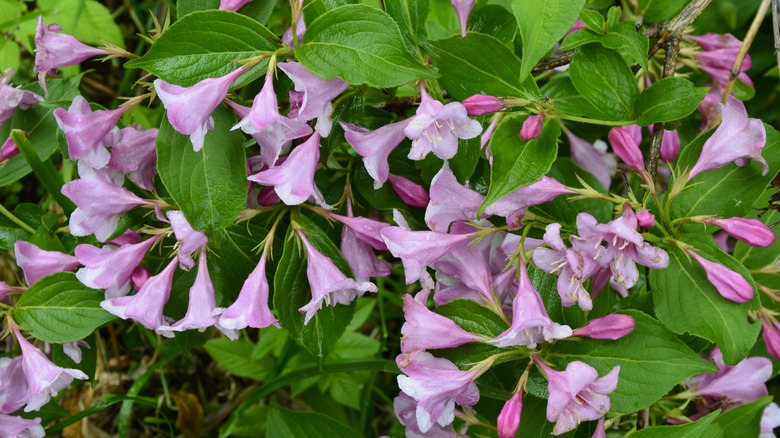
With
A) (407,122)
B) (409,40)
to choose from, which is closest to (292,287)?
(407,122)

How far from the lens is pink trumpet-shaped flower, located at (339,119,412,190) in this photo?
137cm

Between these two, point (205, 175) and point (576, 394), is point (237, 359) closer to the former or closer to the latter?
point (205, 175)

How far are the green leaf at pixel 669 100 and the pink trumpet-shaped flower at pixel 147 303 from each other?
1.11m

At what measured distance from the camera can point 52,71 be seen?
1551mm

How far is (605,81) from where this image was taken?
1.48m

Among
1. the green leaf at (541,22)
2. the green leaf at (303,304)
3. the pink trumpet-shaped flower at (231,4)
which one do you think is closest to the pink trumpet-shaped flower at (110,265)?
the green leaf at (303,304)

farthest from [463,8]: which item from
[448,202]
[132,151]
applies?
[132,151]

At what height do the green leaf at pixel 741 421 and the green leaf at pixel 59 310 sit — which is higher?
the green leaf at pixel 59 310

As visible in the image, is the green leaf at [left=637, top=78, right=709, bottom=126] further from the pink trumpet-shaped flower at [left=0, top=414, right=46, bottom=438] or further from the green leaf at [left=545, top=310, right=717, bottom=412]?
the pink trumpet-shaped flower at [left=0, top=414, right=46, bottom=438]

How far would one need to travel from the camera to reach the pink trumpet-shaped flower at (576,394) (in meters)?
1.21

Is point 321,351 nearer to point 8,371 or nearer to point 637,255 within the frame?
point 637,255

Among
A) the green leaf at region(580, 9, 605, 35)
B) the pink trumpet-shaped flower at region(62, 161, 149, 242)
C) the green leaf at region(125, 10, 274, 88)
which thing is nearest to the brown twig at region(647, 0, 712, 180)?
the green leaf at region(580, 9, 605, 35)

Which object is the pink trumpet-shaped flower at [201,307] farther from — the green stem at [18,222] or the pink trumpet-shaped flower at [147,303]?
the green stem at [18,222]

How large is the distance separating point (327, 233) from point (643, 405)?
79 cm
